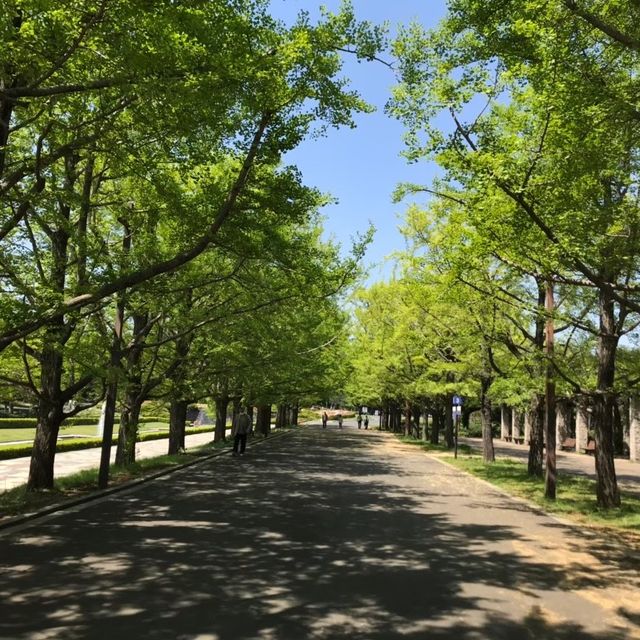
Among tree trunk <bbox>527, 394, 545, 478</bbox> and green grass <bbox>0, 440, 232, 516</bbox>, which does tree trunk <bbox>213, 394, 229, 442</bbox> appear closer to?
green grass <bbox>0, 440, 232, 516</bbox>

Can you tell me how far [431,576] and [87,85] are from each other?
699 centimetres

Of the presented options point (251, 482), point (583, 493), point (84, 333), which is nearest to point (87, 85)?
point (84, 333)

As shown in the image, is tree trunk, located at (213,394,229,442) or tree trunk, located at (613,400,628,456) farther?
A: tree trunk, located at (613,400,628,456)

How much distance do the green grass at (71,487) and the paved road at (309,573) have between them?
91 cm

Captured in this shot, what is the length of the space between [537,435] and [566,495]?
10.8 ft

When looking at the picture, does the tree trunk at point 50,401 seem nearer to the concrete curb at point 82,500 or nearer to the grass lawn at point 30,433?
the concrete curb at point 82,500

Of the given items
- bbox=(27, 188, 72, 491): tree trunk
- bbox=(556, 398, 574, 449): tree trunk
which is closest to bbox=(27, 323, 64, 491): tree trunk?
bbox=(27, 188, 72, 491): tree trunk

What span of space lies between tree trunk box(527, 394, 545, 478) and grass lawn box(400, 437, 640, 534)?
39cm

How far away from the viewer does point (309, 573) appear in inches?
268

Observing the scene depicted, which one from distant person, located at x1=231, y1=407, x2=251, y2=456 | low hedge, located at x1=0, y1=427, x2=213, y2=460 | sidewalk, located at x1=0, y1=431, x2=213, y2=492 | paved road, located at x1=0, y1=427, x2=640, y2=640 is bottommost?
sidewalk, located at x1=0, y1=431, x2=213, y2=492

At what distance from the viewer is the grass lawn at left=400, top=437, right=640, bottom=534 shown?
1148 centimetres

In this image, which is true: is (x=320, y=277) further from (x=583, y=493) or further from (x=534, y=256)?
(x=583, y=493)

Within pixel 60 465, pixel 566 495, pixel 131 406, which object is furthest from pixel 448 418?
pixel 60 465

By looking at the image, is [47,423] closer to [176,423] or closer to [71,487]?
[71,487]
